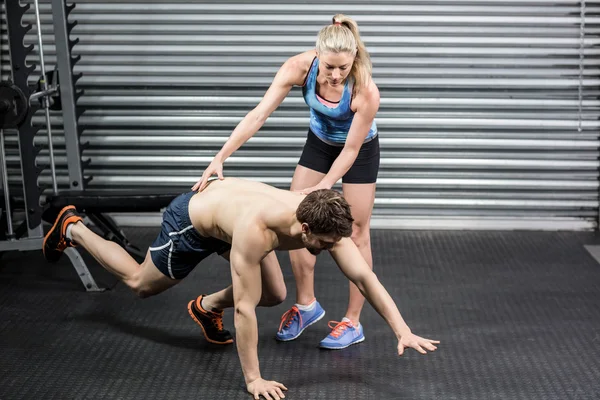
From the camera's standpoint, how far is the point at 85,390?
3.37 m

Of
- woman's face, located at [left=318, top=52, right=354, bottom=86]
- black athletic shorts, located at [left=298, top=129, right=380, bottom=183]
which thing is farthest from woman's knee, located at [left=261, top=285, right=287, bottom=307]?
woman's face, located at [left=318, top=52, right=354, bottom=86]

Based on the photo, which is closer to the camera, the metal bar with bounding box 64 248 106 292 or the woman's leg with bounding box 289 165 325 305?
the woman's leg with bounding box 289 165 325 305

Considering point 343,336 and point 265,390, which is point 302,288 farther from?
point 265,390

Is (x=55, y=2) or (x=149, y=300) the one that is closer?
(x=149, y=300)

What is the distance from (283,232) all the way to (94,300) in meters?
1.87

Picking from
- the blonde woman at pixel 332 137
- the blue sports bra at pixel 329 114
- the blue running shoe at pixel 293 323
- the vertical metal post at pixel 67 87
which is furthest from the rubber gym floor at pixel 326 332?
the blue sports bra at pixel 329 114

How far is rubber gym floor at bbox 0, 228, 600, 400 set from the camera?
134 inches

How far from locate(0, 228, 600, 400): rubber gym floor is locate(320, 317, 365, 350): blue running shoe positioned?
0.05 metres

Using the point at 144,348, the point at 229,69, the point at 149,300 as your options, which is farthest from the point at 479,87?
the point at 144,348

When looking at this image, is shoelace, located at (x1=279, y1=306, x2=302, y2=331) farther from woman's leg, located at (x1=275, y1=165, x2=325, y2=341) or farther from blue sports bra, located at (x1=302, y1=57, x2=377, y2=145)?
blue sports bra, located at (x1=302, y1=57, x2=377, y2=145)

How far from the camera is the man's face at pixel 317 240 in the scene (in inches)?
115

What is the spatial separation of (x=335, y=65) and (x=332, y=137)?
0.53 meters

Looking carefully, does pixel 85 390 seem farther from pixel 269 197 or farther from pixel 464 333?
pixel 464 333

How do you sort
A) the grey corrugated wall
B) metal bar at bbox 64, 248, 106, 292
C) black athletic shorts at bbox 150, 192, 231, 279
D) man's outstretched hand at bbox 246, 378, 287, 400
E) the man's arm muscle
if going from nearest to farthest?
the man's arm muscle < man's outstretched hand at bbox 246, 378, 287, 400 < black athletic shorts at bbox 150, 192, 231, 279 < metal bar at bbox 64, 248, 106, 292 < the grey corrugated wall
